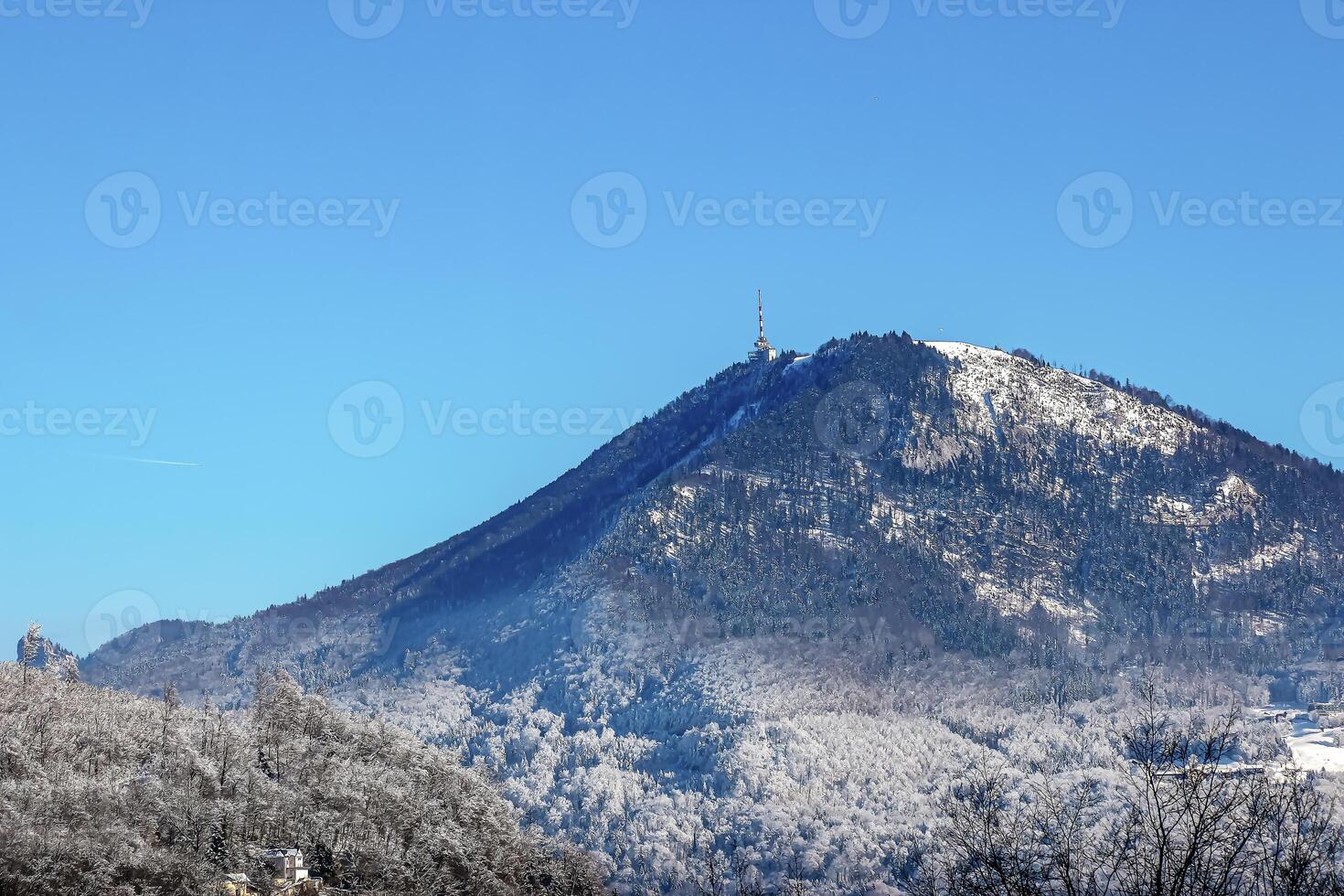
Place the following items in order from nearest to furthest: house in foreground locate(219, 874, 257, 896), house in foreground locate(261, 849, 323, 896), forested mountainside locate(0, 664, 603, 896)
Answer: forested mountainside locate(0, 664, 603, 896) < house in foreground locate(219, 874, 257, 896) < house in foreground locate(261, 849, 323, 896)

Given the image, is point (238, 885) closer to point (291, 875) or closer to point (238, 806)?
point (291, 875)

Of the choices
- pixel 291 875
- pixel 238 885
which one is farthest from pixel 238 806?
pixel 238 885

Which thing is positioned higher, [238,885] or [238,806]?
[238,806]

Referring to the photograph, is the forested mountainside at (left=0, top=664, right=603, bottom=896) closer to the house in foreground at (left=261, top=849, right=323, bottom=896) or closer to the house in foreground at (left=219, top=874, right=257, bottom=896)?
the house in foreground at (left=219, top=874, right=257, bottom=896)

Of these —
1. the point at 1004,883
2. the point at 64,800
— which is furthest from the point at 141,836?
the point at 1004,883

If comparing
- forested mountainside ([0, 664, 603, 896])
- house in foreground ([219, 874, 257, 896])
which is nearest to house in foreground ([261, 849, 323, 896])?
forested mountainside ([0, 664, 603, 896])

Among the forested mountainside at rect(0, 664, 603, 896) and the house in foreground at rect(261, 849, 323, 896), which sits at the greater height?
the forested mountainside at rect(0, 664, 603, 896)

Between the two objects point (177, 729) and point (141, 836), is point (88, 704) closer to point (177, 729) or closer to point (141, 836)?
point (177, 729)

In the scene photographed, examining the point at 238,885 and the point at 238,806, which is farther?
the point at 238,806

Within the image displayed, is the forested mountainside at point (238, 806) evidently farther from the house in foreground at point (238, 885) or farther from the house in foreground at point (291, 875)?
the house in foreground at point (291, 875)
